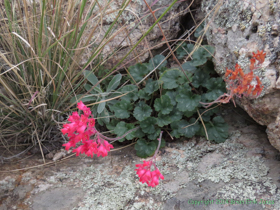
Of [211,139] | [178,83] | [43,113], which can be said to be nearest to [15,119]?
[43,113]

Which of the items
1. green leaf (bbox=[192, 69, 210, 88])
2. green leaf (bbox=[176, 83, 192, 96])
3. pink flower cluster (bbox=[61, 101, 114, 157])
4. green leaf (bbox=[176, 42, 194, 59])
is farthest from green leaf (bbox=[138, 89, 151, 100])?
pink flower cluster (bbox=[61, 101, 114, 157])

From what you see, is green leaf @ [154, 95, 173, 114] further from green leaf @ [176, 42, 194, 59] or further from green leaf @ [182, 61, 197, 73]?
green leaf @ [176, 42, 194, 59]

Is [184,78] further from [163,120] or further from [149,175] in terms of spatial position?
[149,175]

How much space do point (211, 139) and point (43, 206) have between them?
109 centimetres

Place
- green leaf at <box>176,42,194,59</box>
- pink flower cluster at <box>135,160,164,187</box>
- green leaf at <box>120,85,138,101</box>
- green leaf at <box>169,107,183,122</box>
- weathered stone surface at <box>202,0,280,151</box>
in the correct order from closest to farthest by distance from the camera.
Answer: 1. pink flower cluster at <box>135,160,164,187</box>
2. weathered stone surface at <box>202,0,280,151</box>
3. green leaf at <box>169,107,183,122</box>
4. green leaf at <box>120,85,138,101</box>
5. green leaf at <box>176,42,194,59</box>

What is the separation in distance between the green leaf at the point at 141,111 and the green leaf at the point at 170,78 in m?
0.20

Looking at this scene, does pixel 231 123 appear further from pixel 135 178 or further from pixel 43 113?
pixel 43 113

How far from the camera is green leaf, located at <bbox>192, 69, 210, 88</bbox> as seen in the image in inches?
71.4

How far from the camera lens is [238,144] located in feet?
5.29

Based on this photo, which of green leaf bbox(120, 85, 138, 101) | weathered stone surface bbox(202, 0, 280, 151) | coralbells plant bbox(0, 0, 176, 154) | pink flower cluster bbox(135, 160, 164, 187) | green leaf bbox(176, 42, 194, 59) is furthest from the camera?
green leaf bbox(176, 42, 194, 59)

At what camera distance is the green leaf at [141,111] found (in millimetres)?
1724

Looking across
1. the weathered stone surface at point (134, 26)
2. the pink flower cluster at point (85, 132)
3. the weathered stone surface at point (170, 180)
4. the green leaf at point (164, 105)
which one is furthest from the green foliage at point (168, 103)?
the pink flower cluster at point (85, 132)

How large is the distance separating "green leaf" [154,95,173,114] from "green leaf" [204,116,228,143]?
0.29 metres

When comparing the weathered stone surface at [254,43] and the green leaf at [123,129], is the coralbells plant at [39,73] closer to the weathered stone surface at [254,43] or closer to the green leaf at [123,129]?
the green leaf at [123,129]
